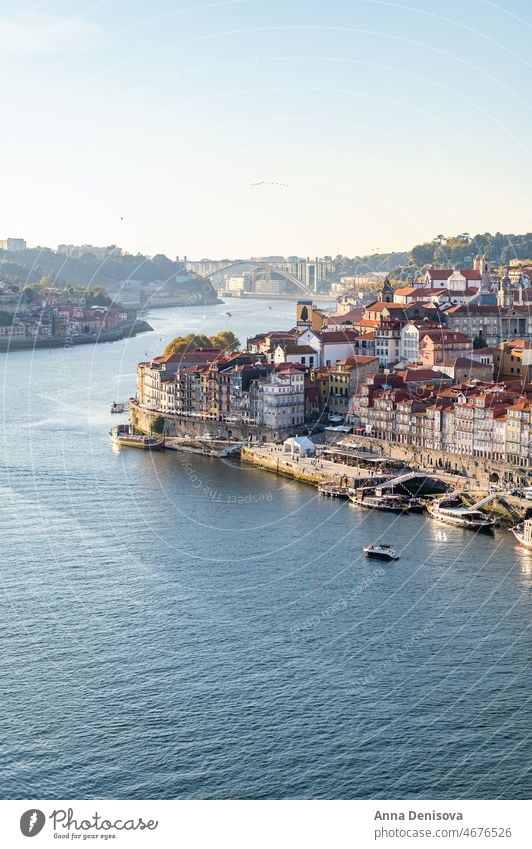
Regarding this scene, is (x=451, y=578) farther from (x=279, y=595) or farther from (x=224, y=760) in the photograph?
(x=224, y=760)

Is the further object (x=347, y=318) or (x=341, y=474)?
(x=347, y=318)

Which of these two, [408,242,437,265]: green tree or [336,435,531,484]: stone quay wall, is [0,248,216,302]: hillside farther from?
[336,435,531,484]: stone quay wall

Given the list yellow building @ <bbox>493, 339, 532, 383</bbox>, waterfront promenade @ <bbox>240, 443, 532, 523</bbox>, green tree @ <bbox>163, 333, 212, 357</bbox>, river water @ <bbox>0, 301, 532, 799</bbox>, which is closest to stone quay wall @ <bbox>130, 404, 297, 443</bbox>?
waterfront promenade @ <bbox>240, 443, 532, 523</bbox>

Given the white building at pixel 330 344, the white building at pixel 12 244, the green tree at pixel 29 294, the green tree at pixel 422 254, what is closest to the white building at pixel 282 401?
the white building at pixel 330 344

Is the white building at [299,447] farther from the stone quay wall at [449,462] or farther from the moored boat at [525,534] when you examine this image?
the moored boat at [525,534]

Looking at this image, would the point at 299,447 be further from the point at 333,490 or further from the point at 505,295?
the point at 505,295

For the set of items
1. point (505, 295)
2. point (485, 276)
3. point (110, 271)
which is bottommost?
point (505, 295)

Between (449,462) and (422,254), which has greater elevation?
(422,254)

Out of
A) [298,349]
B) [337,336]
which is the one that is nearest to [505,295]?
[337,336]
